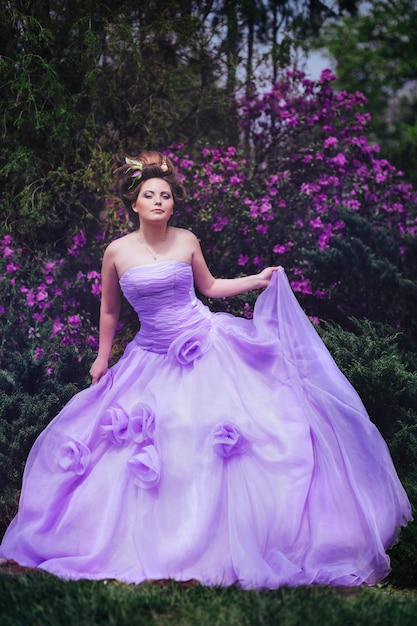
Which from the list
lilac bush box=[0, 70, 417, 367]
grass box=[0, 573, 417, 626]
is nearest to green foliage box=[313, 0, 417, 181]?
lilac bush box=[0, 70, 417, 367]

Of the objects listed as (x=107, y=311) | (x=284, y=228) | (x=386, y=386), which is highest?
(x=284, y=228)

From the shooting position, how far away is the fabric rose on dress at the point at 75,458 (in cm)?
379

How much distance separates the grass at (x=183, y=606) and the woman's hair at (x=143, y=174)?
2.07 m

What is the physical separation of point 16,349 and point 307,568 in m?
4.18

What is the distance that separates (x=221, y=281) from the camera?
14.0 feet

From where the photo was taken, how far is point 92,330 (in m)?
6.94

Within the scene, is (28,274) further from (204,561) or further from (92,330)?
(204,561)

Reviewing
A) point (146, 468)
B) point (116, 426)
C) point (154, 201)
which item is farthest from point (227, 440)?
point (154, 201)

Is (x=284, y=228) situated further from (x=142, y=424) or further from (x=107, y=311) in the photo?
(x=142, y=424)

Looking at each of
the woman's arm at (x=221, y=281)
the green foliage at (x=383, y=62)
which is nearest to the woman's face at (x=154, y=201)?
the woman's arm at (x=221, y=281)

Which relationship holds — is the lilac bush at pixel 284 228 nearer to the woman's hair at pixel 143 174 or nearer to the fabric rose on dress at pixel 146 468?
the woman's hair at pixel 143 174

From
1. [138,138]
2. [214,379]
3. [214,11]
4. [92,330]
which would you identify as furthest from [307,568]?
[214,11]

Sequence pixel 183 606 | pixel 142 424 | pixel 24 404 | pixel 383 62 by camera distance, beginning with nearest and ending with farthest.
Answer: pixel 183 606
pixel 142 424
pixel 24 404
pixel 383 62

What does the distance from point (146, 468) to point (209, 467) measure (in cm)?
30
